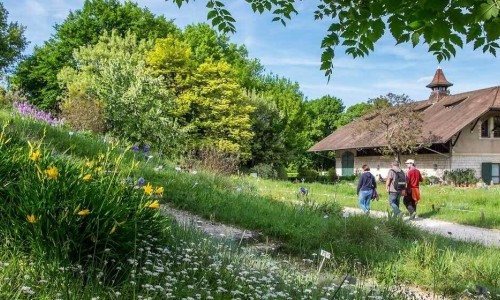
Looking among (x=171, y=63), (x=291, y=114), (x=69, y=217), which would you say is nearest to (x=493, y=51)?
(x=69, y=217)

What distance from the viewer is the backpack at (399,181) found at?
45.4 ft

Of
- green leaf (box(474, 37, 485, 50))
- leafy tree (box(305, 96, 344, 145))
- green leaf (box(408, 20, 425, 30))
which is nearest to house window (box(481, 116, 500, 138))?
green leaf (box(474, 37, 485, 50))

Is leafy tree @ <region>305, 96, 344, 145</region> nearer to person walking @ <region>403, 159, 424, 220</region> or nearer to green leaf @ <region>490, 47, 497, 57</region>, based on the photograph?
person walking @ <region>403, 159, 424, 220</region>

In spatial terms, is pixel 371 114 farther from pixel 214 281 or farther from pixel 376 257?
pixel 214 281

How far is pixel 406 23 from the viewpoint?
10.9ft

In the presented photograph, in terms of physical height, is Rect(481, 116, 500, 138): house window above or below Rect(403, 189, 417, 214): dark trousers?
above

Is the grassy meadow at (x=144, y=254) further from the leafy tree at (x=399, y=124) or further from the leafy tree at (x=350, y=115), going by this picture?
the leafy tree at (x=350, y=115)

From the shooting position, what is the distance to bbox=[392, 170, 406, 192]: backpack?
13.8 m

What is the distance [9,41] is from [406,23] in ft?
139

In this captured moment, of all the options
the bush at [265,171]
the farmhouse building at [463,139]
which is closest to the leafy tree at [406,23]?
Answer: the farmhouse building at [463,139]

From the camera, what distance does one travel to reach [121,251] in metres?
3.95

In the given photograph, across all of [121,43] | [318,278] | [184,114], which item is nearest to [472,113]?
[184,114]

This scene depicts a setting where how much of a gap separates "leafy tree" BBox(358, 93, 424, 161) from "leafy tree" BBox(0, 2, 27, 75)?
2893 centimetres

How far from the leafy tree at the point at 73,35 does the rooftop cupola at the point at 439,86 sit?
79.6 ft
